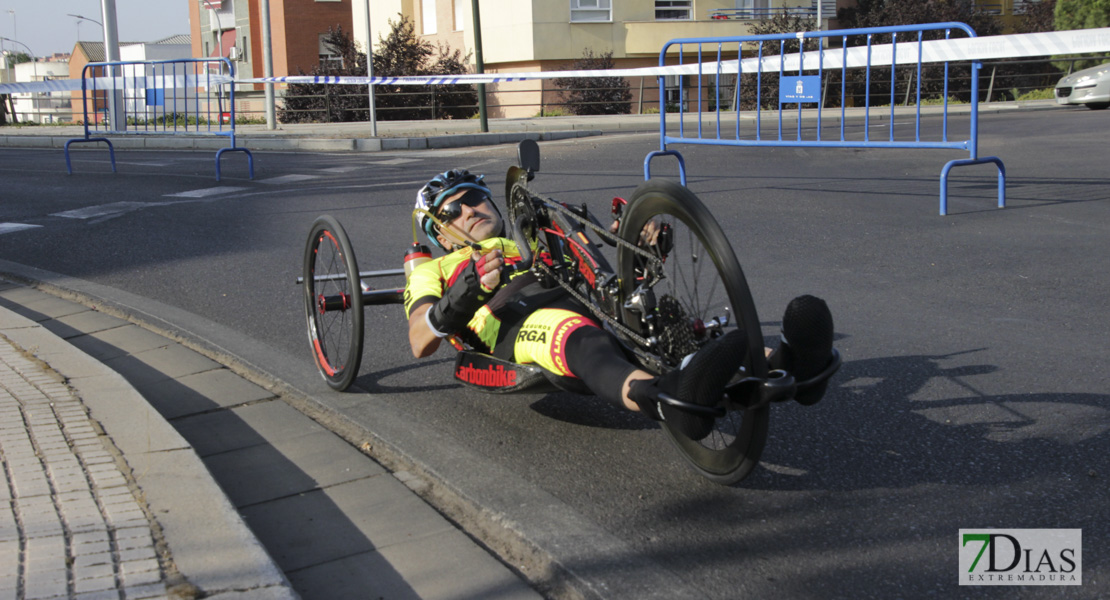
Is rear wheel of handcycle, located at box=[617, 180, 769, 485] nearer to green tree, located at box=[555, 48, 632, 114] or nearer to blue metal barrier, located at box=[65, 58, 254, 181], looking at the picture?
blue metal barrier, located at box=[65, 58, 254, 181]

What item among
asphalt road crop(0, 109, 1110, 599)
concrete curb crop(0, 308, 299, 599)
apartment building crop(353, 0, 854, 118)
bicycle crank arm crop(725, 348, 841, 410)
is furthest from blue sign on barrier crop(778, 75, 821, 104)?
apartment building crop(353, 0, 854, 118)

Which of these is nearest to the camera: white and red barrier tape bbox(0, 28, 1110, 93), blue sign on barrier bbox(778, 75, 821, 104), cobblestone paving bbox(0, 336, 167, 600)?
cobblestone paving bbox(0, 336, 167, 600)

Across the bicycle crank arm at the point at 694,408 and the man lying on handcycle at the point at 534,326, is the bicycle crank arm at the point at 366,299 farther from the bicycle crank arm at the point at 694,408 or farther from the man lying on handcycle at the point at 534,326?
the bicycle crank arm at the point at 694,408

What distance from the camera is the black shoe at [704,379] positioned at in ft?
8.88

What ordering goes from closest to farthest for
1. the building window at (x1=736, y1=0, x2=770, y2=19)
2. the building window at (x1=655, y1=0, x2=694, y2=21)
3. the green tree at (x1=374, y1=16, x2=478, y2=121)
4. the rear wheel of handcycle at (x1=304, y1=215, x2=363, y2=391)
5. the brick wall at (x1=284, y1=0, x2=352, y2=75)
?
the rear wheel of handcycle at (x1=304, y1=215, x2=363, y2=391) < the green tree at (x1=374, y1=16, x2=478, y2=121) < the building window at (x1=655, y1=0, x2=694, y2=21) < the building window at (x1=736, y1=0, x2=770, y2=19) < the brick wall at (x1=284, y1=0, x2=352, y2=75)

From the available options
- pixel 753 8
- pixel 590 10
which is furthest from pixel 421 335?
pixel 753 8

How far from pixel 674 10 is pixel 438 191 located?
3429 centimetres

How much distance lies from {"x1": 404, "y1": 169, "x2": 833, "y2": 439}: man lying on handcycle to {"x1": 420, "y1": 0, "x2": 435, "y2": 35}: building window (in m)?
35.8

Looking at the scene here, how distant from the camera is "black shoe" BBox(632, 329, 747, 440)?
271 cm

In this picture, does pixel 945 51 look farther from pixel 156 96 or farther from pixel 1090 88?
pixel 1090 88

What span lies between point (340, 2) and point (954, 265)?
163 feet

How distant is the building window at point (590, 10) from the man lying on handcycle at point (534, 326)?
31.9 meters

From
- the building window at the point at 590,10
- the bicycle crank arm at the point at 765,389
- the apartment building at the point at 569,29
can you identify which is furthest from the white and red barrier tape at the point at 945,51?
the building window at the point at 590,10

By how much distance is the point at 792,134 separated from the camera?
59.1 feet
